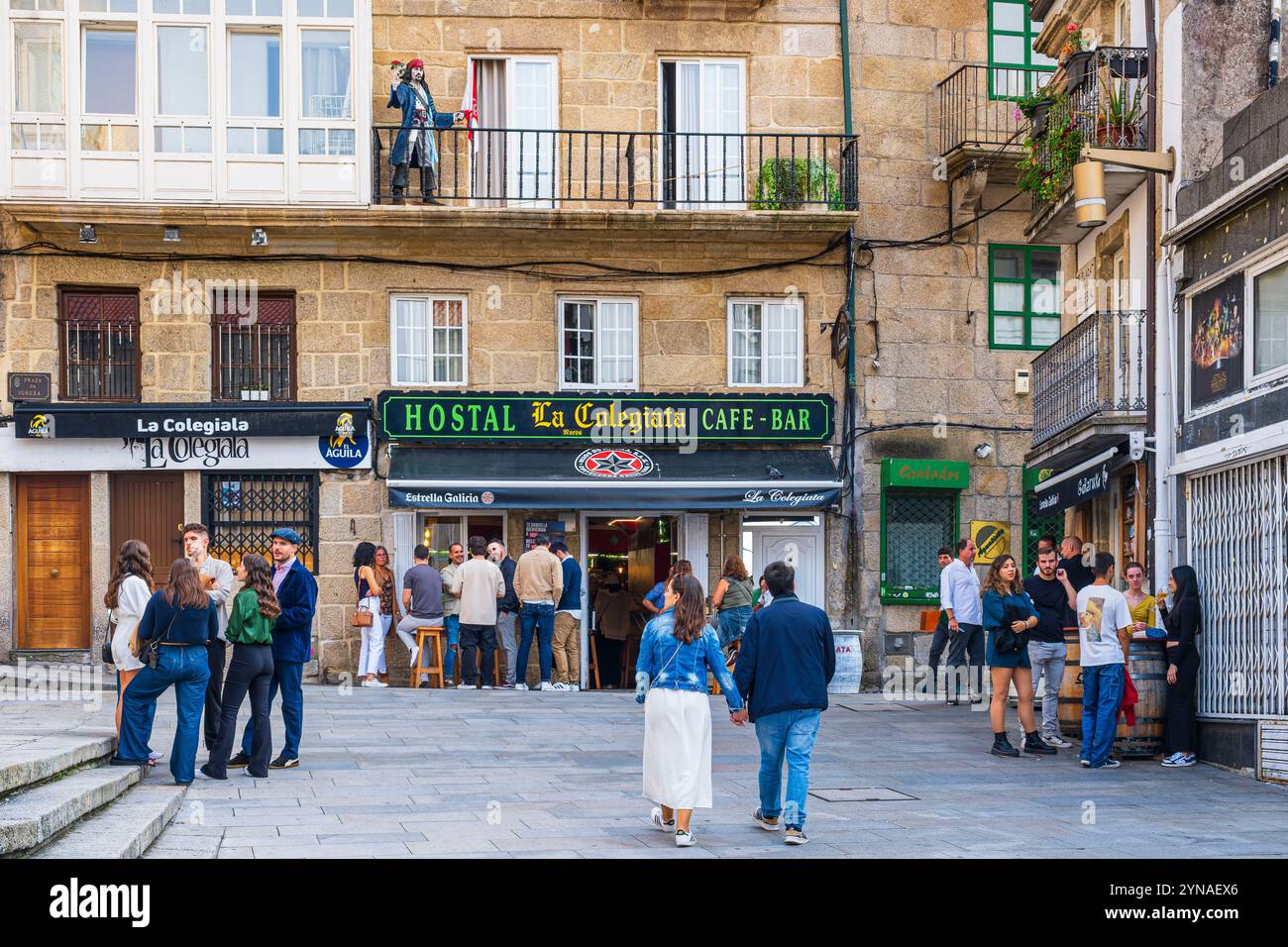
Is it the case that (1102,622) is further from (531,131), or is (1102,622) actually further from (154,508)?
(154,508)

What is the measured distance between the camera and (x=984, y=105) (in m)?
23.8

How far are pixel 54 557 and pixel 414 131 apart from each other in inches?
289

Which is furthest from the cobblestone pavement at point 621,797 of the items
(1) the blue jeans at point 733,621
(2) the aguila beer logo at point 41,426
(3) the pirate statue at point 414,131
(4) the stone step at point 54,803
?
(3) the pirate statue at point 414,131

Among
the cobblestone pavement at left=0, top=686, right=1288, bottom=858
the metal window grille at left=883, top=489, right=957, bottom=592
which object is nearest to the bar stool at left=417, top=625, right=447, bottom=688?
the cobblestone pavement at left=0, top=686, right=1288, bottom=858

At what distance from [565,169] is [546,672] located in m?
6.95

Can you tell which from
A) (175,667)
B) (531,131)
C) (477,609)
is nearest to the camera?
(175,667)

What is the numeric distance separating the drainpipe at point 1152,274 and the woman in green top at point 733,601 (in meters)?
4.78

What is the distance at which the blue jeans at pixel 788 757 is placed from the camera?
420 inches

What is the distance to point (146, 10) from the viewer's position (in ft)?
73.8

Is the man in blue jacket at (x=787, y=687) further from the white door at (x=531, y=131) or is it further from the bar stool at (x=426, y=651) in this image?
the white door at (x=531, y=131)

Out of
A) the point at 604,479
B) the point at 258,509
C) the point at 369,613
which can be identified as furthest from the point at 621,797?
the point at 258,509

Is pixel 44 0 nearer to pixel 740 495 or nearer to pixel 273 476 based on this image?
pixel 273 476

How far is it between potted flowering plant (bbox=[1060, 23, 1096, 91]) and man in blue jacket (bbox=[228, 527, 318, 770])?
9.86 metres

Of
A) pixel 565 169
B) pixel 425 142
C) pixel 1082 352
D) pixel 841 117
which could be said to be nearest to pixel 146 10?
pixel 425 142
